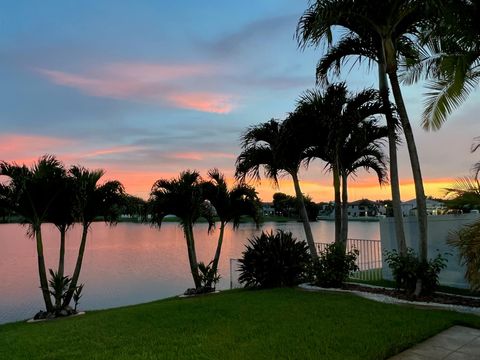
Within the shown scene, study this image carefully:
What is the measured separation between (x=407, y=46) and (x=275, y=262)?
238 inches

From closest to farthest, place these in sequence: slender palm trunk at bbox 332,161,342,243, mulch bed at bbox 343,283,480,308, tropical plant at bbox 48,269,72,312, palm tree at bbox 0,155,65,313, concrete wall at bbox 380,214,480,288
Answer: mulch bed at bbox 343,283,480,308 < concrete wall at bbox 380,214,480,288 < slender palm trunk at bbox 332,161,342,243 < palm tree at bbox 0,155,65,313 < tropical plant at bbox 48,269,72,312

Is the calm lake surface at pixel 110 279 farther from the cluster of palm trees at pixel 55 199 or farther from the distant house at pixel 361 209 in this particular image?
the distant house at pixel 361 209

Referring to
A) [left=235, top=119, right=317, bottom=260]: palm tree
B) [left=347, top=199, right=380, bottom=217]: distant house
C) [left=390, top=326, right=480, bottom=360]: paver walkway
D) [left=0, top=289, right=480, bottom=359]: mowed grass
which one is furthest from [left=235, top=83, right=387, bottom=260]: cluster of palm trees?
[left=347, top=199, right=380, bottom=217]: distant house

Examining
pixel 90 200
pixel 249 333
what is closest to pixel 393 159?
pixel 249 333

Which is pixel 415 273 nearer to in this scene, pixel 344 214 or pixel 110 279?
pixel 344 214

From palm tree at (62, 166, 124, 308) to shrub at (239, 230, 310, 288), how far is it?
5.27m

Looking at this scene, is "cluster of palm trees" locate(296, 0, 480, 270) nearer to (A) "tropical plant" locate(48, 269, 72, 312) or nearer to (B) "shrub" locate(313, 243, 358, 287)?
(B) "shrub" locate(313, 243, 358, 287)

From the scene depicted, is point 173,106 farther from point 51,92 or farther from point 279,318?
point 279,318

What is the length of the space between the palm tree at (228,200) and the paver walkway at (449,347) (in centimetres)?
1133

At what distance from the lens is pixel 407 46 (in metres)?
10.1

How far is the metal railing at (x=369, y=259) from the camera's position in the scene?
40.9ft

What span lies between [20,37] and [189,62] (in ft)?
17.2

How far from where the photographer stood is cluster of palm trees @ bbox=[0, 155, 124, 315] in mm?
12438

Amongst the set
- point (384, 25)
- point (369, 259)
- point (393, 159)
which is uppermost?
point (384, 25)
